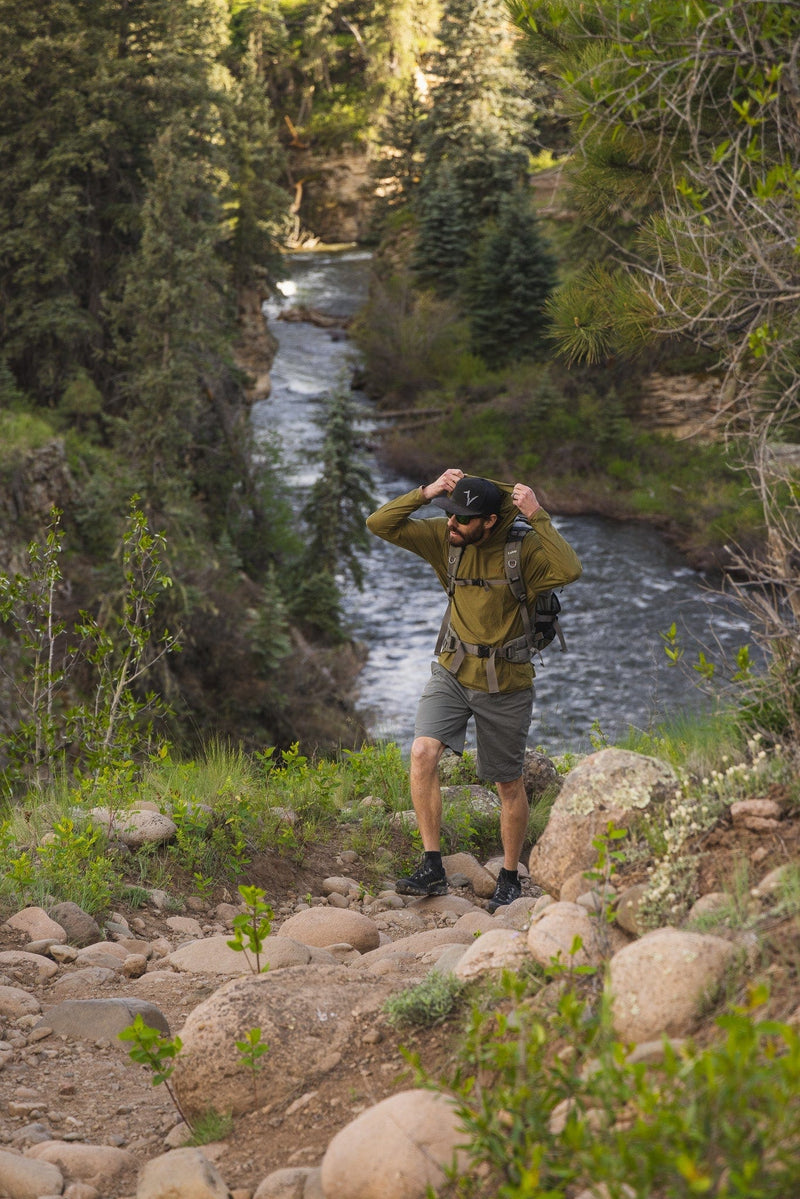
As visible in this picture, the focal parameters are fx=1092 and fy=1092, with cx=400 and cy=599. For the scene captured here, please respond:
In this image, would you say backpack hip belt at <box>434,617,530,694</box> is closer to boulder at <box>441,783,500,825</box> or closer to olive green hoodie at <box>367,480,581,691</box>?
olive green hoodie at <box>367,480,581,691</box>

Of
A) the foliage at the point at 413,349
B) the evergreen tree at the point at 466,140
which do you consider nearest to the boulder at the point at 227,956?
the foliage at the point at 413,349

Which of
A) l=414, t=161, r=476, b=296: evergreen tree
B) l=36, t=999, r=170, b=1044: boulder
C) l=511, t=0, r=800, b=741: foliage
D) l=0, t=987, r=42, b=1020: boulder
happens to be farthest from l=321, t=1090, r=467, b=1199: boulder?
l=414, t=161, r=476, b=296: evergreen tree

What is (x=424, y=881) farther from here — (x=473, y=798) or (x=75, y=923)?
(x=75, y=923)

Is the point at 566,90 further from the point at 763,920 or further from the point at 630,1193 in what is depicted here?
the point at 630,1193

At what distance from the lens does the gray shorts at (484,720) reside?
519 cm

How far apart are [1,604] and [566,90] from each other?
4226mm

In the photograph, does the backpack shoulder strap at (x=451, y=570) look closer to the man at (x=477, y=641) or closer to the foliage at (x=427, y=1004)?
the man at (x=477, y=641)

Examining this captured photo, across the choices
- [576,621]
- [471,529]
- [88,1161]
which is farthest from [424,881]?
[576,621]

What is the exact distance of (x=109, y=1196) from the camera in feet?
9.45

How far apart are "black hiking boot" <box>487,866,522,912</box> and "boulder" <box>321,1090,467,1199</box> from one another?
2.88 meters

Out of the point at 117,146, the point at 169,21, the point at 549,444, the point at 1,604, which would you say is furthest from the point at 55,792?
the point at 549,444

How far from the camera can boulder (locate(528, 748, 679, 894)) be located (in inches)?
140

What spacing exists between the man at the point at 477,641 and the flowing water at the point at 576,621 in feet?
19.4

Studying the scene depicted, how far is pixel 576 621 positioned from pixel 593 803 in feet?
56.5
